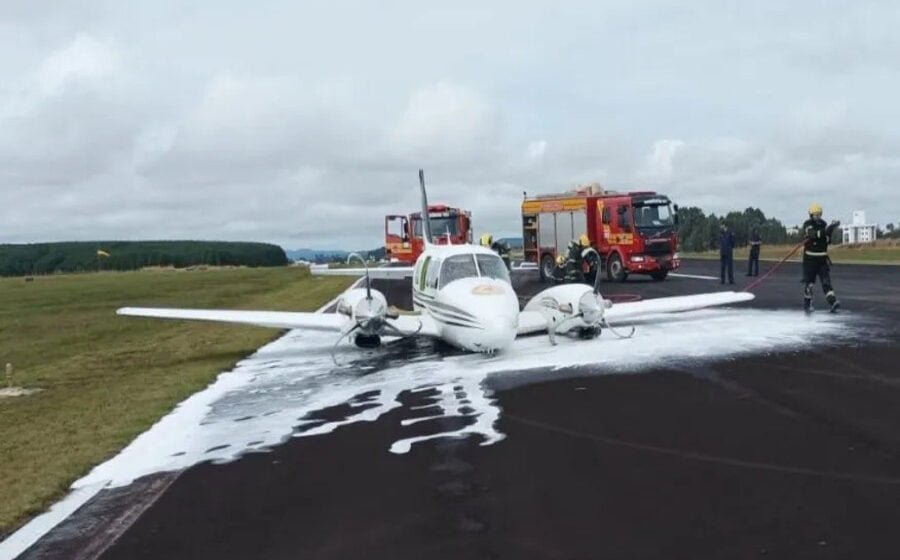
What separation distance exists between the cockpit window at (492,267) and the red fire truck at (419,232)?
2990 cm

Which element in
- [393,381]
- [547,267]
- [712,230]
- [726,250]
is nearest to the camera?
[393,381]

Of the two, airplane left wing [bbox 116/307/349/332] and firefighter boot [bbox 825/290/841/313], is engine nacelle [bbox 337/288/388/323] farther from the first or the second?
firefighter boot [bbox 825/290/841/313]

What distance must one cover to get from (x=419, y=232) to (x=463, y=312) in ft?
122

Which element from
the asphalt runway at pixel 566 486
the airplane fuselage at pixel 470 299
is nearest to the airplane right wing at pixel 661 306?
the airplane fuselage at pixel 470 299

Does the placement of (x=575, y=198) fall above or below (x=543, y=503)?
above

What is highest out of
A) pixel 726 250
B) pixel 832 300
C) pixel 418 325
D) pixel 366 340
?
pixel 726 250

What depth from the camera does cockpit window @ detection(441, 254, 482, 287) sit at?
57.4 feet

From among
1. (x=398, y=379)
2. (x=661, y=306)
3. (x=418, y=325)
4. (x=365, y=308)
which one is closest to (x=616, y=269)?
(x=661, y=306)

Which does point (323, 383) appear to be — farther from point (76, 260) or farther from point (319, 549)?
point (76, 260)

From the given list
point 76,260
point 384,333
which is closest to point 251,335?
point 384,333

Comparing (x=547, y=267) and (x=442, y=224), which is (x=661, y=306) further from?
(x=442, y=224)

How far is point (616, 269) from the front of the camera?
39.3 meters

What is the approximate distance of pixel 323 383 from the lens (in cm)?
1473

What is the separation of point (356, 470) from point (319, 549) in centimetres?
229
